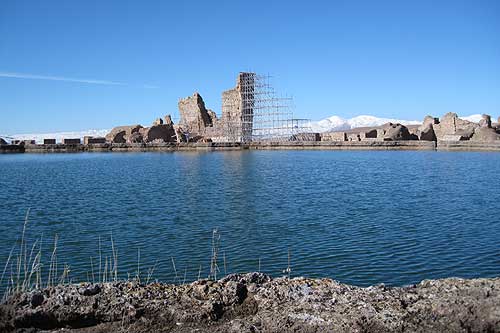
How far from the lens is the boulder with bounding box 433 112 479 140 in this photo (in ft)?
171

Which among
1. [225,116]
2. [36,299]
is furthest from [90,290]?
[225,116]

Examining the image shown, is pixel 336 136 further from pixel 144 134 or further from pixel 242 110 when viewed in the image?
pixel 144 134

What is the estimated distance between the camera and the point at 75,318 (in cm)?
431

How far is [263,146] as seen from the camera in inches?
2704

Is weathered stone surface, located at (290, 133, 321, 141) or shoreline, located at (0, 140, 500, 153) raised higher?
weathered stone surface, located at (290, 133, 321, 141)

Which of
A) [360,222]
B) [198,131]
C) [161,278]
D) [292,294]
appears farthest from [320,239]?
[198,131]

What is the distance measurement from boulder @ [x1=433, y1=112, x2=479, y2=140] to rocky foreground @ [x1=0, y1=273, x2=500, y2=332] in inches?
2022

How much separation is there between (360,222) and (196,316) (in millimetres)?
9145

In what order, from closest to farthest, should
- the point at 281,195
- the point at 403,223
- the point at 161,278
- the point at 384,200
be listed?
the point at 161,278, the point at 403,223, the point at 384,200, the point at 281,195

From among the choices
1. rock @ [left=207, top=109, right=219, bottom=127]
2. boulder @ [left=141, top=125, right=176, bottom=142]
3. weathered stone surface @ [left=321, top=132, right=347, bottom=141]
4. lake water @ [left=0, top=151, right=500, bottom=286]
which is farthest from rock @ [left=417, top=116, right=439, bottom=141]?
boulder @ [left=141, top=125, right=176, bottom=142]

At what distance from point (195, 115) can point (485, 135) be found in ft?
149

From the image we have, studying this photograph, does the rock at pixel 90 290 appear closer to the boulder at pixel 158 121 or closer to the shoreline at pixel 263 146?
the shoreline at pixel 263 146

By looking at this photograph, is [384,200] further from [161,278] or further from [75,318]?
[75,318]

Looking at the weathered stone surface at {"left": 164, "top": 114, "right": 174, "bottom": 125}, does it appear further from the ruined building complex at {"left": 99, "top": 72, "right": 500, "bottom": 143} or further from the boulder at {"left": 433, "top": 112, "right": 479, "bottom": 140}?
the boulder at {"left": 433, "top": 112, "right": 479, "bottom": 140}
